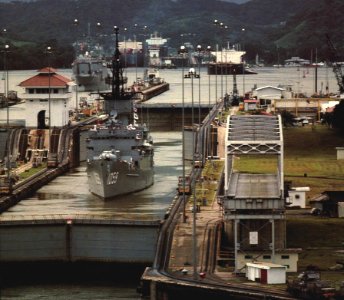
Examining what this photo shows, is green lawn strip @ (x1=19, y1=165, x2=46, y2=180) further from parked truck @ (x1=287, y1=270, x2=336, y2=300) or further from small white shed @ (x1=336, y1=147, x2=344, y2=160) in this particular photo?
parked truck @ (x1=287, y1=270, x2=336, y2=300)

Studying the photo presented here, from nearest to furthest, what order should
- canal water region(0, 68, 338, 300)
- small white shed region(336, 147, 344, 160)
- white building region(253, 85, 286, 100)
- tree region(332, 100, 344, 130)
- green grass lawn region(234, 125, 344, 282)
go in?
green grass lawn region(234, 125, 344, 282) < canal water region(0, 68, 338, 300) < small white shed region(336, 147, 344, 160) < tree region(332, 100, 344, 130) < white building region(253, 85, 286, 100)

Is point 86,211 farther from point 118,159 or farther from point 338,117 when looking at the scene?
point 338,117

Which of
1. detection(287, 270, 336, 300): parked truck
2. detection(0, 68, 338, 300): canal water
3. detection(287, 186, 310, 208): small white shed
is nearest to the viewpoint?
detection(287, 270, 336, 300): parked truck

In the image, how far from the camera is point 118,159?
9688cm

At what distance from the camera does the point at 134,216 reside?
8331cm

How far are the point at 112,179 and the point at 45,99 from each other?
29.2 meters

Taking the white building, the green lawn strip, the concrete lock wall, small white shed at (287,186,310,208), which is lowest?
the concrete lock wall

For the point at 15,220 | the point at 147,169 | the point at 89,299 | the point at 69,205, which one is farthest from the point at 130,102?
the point at 89,299

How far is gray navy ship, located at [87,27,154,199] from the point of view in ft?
314

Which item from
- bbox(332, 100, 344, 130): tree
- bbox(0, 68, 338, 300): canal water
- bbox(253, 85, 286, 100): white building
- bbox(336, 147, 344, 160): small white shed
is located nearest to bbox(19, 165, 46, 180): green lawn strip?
bbox(0, 68, 338, 300): canal water

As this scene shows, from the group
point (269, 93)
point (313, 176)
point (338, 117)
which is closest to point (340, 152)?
point (313, 176)

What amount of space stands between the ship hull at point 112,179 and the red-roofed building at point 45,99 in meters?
24.8

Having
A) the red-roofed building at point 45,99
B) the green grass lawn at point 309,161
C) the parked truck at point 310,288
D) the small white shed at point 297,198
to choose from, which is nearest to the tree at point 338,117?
the green grass lawn at point 309,161

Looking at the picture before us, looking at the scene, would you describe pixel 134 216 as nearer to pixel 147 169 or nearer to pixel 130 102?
pixel 147 169
